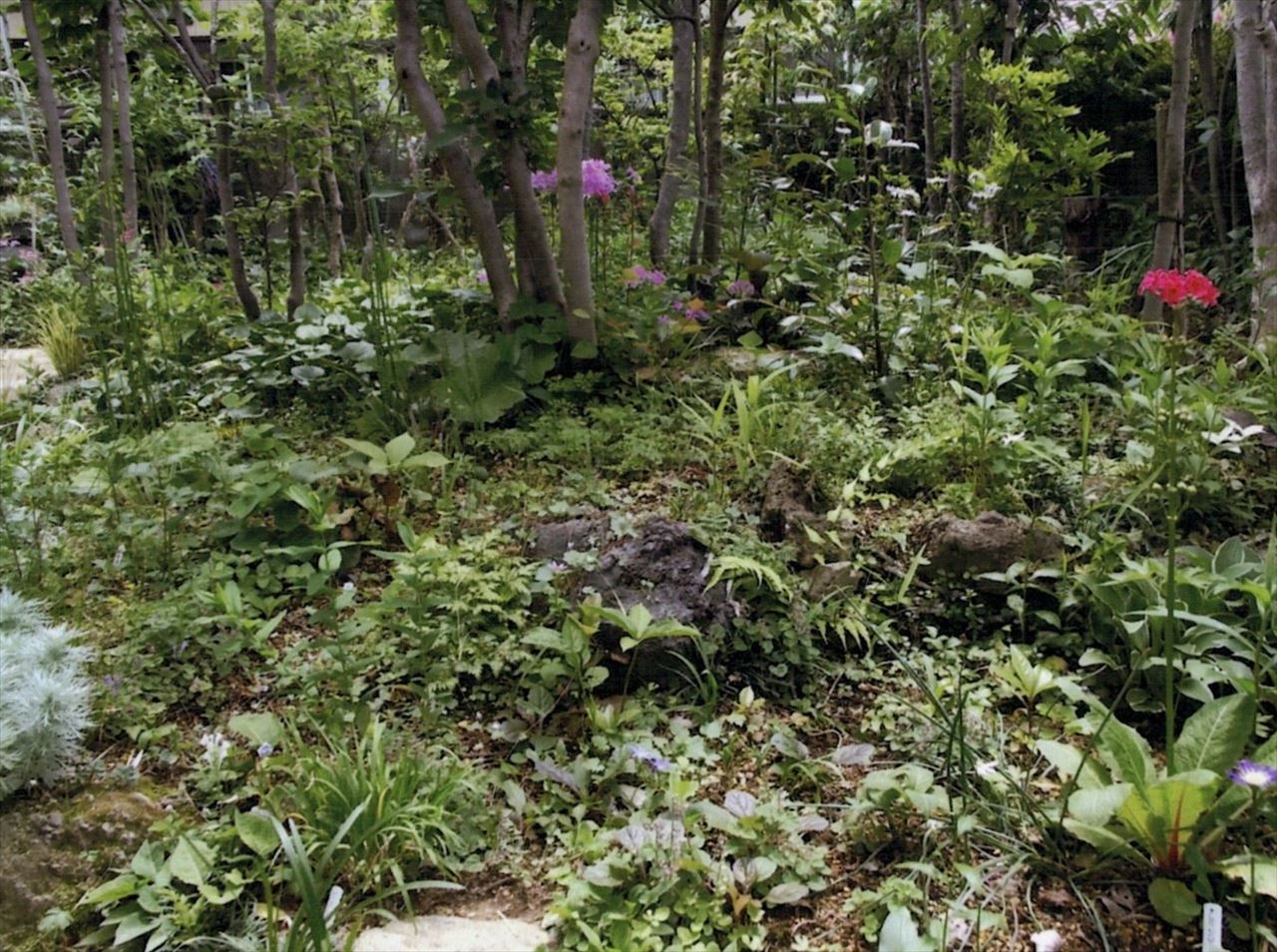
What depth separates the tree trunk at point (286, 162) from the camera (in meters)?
3.40

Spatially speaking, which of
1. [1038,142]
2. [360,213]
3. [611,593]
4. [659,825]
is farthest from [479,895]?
[360,213]

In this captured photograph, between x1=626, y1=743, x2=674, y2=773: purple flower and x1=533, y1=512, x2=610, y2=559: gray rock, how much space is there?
57 centimetres

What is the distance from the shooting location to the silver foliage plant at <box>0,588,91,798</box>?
4.46 feet

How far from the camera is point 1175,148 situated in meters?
2.74

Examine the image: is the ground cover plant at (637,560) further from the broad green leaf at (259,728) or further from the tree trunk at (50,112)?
the tree trunk at (50,112)

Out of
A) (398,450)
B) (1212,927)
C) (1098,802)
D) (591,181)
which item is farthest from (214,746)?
(591,181)

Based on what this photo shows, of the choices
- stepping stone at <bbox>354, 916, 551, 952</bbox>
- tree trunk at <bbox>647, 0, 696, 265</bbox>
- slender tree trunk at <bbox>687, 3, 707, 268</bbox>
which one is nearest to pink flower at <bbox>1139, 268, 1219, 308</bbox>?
stepping stone at <bbox>354, 916, 551, 952</bbox>

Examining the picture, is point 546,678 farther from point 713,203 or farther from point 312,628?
point 713,203

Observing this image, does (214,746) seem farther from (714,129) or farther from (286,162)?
(714,129)

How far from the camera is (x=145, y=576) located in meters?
2.00

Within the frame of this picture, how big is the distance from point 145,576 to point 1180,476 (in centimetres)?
240

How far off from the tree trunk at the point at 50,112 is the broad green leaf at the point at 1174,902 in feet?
13.1

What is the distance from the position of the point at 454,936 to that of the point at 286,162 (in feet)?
10.4

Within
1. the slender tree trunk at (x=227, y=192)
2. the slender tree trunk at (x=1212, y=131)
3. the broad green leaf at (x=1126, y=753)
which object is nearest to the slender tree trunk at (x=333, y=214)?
the slender tree trunk at (x=227, y=192)
